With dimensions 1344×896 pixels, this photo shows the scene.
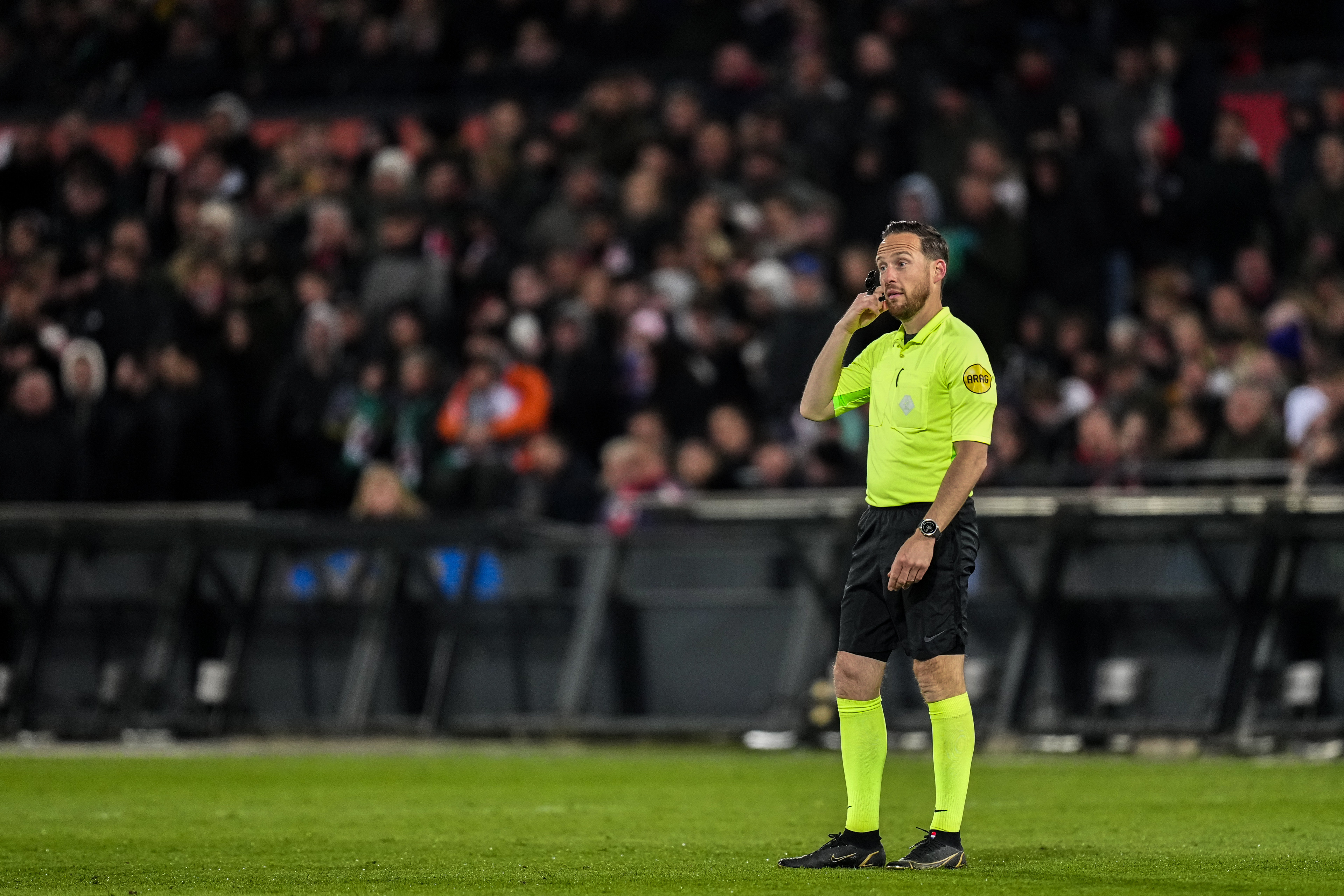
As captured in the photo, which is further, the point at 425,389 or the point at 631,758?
the point at 425,389

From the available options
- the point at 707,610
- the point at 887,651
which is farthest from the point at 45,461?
the point at 887,651

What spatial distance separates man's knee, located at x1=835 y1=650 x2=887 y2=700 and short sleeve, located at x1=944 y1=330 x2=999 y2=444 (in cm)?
86

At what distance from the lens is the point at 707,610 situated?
15812 mm

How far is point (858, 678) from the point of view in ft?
26.7

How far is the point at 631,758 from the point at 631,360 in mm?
4545

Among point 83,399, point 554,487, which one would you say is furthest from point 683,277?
point 83,399

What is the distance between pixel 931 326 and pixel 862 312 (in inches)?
9.9

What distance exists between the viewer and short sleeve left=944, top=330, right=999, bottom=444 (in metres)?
7.98

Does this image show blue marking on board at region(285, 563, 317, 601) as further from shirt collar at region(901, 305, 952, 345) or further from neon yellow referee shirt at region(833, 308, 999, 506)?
shirt collar at region(901, 305, 952, 345)

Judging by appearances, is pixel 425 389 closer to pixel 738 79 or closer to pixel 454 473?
pixel 454 473

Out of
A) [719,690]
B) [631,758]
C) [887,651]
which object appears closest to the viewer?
[887,651]

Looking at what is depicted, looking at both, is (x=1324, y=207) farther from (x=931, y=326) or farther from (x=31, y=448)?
(x=931, y=326)

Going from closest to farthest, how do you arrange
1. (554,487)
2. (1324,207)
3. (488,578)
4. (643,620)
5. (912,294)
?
(912,294) → (643,620) → (488,578) → (554,487) → (1324,207)

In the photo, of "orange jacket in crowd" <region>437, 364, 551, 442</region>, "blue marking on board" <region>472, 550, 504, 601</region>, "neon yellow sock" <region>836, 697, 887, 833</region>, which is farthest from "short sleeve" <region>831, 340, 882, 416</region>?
"orange jacket in crowd" <region>437, 364, 551, 442</region>
